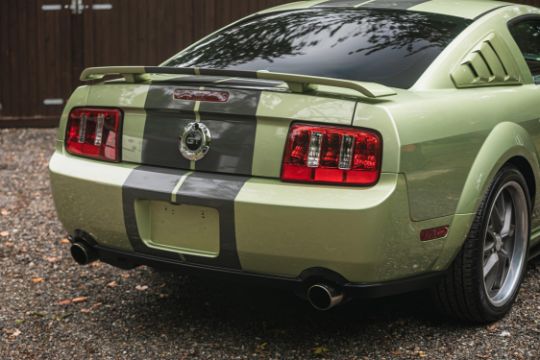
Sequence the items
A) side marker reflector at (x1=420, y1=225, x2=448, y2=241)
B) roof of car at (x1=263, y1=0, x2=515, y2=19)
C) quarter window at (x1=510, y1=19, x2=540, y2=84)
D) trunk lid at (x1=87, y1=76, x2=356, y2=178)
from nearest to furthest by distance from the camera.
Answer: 1. trunk lid at (x1=87, y1=76, x2=356, y2=178)
2. side marker reflector at (x1=420, y1=225, x2=448, y2=241)
3. roof of car at (x1=263, y1=0, x2=515, y2=19)
4. quarter window at (x1=510, y1=19, x2=540, y2=84)

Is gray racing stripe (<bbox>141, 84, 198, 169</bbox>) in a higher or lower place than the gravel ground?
higher

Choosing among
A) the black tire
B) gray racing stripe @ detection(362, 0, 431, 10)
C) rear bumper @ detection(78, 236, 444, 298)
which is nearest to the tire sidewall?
the black tire

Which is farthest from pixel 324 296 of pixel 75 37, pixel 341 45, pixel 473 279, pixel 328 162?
pixel 75 37

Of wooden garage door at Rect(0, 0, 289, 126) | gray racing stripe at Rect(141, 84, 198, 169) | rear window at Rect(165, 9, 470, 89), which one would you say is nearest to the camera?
gray racing stripe at Rect(141, 84, 198, 169)

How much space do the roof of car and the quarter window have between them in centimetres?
16

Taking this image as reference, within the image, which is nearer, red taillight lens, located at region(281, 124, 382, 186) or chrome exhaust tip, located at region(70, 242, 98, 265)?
red taillight lens, located at region(281, 124, 382, 186)

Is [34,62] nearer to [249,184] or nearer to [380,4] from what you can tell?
[380,4]

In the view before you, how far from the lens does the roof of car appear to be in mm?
4293

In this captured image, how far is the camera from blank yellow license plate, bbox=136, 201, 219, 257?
3436 millimetres

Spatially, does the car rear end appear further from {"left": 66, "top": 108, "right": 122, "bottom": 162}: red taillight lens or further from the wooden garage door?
the wooden garage door

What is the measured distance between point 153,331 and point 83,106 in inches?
41.1

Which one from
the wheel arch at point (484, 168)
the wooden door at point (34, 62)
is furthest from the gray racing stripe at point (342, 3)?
the wooden door at point (34, 62)

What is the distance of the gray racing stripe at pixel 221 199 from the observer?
3.35 meters

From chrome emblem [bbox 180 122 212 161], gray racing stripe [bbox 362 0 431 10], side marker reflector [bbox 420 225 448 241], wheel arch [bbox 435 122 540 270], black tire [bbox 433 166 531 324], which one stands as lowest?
black tire [bbox 433 166 531 324]
